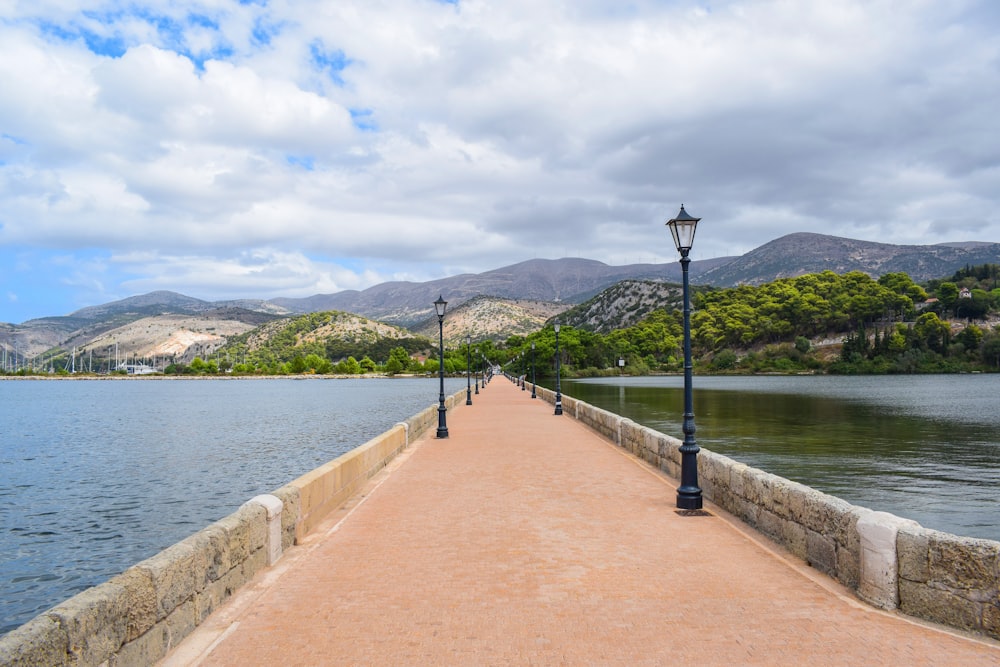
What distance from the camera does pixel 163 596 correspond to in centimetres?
481

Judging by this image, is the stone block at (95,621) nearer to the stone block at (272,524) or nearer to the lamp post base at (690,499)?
the stone block at (272,524)

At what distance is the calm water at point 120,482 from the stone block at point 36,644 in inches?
294

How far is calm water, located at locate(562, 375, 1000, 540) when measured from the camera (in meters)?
18.1

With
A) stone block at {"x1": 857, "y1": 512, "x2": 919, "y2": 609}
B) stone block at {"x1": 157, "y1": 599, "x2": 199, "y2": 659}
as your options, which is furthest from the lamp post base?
stone block at {"x1": 157, "y1": 599, "x2": 199, "y2": 659}

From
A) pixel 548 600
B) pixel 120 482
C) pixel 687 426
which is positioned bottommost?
pixel 120 482

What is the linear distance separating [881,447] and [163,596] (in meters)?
32.2

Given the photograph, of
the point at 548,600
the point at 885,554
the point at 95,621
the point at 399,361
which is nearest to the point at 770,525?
the point at 885,554

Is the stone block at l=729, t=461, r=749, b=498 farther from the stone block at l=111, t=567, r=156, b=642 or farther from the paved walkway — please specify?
the stone block at l=111, t=567, r=156, b=642

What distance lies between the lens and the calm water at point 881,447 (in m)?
18.1

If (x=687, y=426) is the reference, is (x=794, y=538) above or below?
below

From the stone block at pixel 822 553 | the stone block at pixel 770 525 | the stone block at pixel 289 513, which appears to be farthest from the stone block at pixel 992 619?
the stone block at pixel 289 513

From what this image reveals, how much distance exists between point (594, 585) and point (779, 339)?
512 feet

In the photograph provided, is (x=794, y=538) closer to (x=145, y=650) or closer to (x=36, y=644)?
(x=145, y=650)

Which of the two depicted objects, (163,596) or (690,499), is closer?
(163,596)
